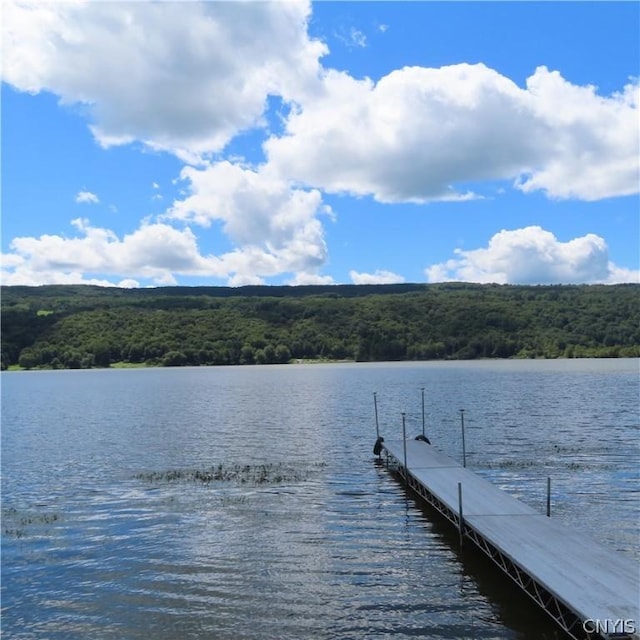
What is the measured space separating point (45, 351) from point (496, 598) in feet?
622

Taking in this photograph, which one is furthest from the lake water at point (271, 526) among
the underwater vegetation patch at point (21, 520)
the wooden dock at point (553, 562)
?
the wooden dock at point (553, 562)

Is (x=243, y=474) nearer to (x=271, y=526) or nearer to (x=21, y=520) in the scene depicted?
(x=271, y=526)

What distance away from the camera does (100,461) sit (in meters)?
38.9

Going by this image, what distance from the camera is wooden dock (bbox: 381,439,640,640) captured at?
12.4 m

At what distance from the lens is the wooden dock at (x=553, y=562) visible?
1242 cm

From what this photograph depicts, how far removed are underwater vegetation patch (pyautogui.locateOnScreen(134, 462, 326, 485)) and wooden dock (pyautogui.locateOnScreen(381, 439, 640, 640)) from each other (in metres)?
9.63

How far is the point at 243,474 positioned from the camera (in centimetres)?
3344

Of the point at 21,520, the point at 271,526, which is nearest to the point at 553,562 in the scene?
the point at 271,526

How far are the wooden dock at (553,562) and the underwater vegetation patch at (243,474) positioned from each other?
963 centimetres

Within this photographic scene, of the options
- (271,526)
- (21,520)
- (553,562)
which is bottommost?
(21,520)

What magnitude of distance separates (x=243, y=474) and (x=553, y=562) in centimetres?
2079

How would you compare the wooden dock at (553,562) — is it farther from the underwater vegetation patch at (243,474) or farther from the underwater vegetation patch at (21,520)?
the underwater vegetation patch at (21,520)

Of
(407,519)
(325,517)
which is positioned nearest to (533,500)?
(407,519)

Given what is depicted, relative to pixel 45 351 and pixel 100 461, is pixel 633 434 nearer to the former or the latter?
pixel 100 461
